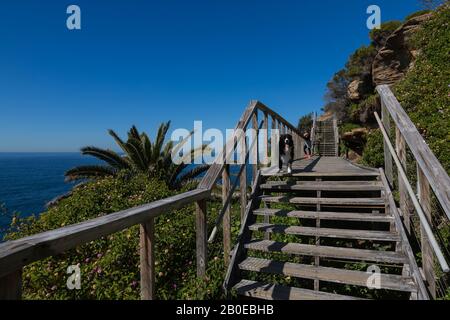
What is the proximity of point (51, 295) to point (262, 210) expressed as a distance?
9.36ft

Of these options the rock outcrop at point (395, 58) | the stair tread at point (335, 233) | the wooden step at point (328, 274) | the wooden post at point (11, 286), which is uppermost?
the rock outcrop at point (395, 58)

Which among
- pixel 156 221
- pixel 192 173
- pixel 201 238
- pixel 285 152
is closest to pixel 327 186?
pixel 285 152

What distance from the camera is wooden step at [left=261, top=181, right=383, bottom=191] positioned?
4.13 meters

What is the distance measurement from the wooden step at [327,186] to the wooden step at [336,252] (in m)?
1.21

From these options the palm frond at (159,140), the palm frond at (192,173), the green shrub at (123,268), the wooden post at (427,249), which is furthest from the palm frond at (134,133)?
the wooden post at (427,249)

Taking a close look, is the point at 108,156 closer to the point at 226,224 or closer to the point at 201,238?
the point at 226,224

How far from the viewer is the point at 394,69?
14.0 metres

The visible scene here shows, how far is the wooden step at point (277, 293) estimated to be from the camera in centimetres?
273

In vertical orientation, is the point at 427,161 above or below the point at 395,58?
below

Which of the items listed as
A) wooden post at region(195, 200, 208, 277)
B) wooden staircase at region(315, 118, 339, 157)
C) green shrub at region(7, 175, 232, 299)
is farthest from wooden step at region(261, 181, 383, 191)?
wooden staircase at region(315, 118, 339, 157)

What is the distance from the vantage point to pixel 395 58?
13.9 meters

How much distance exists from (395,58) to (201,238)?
51.1 ft

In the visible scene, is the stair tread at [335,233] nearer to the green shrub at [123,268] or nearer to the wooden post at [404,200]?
the wooden post at [404,200]
